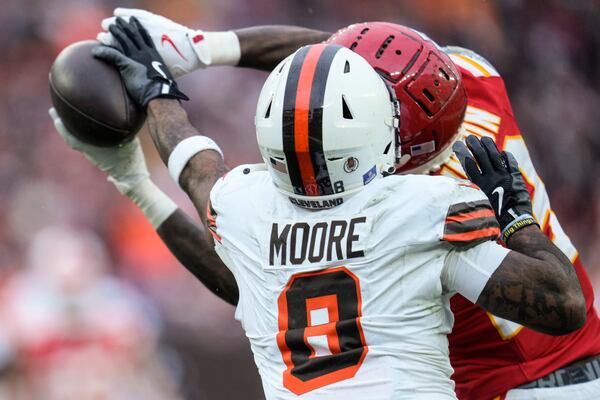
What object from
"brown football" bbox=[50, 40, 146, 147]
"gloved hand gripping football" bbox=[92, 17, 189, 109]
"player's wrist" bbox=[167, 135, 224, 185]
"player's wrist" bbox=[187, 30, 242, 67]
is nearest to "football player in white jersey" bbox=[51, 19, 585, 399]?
"player's wrist" bbox=[167, 135, 224, 185]

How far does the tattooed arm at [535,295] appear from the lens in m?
2.45

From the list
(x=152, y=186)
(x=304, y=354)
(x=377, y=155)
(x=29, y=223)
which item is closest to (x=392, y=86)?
(x=377, y=155)

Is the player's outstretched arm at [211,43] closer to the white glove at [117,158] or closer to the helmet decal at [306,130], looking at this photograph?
the white glove at [117,158]

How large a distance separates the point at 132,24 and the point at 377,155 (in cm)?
148

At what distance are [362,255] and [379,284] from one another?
0.09 m

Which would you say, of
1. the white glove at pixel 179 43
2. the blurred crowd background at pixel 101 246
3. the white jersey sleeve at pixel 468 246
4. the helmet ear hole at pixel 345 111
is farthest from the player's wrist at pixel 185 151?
the blurred crowd background at pixel 101 246

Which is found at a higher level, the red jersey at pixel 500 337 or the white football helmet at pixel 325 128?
the white football helmet at pixel 325 128

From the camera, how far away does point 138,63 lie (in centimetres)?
353

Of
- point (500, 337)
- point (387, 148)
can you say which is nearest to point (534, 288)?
point (387, 148)

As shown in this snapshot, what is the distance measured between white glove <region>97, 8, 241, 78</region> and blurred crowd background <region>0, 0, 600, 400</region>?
2.41m

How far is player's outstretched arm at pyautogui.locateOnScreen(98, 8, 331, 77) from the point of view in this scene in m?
3.67

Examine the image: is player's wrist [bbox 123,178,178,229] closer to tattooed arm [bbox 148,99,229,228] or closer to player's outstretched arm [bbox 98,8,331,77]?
player's outstretched arm [bbox 98,8,331,77]

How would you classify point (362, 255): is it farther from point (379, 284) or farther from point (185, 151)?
point (185, 151)

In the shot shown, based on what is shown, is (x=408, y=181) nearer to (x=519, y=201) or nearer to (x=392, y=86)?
(x=519, y=201)
